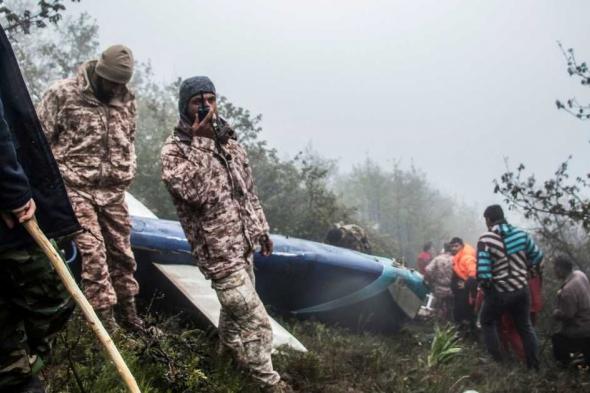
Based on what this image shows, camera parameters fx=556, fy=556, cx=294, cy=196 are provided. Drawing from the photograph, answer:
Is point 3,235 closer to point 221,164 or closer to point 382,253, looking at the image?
point 221,164

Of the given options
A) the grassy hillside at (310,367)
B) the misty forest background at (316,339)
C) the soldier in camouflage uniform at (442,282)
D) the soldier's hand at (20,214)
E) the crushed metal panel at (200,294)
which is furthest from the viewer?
the soldier in camouflage uniform at (442,282)

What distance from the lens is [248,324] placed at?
11.9 ft

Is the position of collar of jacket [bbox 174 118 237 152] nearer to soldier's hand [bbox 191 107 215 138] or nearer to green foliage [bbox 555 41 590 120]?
soldier's hand [bbox 191 107 215 138]

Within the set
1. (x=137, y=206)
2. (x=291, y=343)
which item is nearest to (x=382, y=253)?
(x=137, y=206)

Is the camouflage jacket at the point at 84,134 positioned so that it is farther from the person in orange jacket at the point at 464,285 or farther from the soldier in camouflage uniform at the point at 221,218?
the person in orange jacket at the point at 464,285

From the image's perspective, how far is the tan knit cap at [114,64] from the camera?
4.02 metres

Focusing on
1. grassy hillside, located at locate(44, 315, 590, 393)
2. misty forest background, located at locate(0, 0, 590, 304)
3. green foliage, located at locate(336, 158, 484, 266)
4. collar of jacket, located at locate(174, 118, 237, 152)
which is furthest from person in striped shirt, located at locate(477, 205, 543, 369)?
green foliage, located at locate(336, 158, 484, 266)

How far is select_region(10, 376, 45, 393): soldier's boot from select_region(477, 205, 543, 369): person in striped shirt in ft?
19.4

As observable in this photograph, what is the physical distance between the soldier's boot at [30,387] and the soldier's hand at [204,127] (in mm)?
2093

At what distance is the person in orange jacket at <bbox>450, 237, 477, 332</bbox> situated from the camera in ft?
29.7

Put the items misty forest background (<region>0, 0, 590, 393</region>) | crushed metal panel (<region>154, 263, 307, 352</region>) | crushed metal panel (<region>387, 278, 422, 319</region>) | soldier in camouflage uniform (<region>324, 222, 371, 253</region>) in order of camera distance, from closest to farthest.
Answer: misty forest background (<region>0, 0, 590, 393</region>) < crushed metal panel (<region>154, 263, 307, 352</region>) < crushed metal panel (<region>387, 278, 422, 319</region>) < soldier in camouflage uniform (<region>324, 222, 371, 253</region>)

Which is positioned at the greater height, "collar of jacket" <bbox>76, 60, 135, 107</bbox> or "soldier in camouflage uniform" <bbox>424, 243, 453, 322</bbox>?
"collar of jacket" <bbox>76, 60, 135, 107</bbox>

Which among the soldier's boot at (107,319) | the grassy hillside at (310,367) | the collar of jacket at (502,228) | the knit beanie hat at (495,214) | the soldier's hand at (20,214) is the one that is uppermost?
the knit beanie hat at (495,214)

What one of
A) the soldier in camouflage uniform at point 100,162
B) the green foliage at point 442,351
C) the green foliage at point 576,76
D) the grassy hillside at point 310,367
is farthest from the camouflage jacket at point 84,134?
the green foliage at point 576,76
